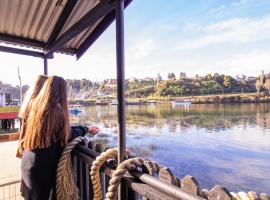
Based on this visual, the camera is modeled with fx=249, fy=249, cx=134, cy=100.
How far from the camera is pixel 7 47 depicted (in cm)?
301

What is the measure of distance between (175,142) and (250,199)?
33343 mm

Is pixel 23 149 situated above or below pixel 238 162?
above

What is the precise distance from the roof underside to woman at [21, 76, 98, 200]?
613 mm

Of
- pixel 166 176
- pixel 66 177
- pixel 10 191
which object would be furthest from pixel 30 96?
pixel 10 191

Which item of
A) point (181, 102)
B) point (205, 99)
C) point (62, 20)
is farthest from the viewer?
point (181, 102)

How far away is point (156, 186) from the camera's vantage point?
115cm

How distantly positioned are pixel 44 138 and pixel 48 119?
0.43ft

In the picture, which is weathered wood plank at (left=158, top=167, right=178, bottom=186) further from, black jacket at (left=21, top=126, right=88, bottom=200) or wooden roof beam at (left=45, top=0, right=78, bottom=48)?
wooden roof beam at (left=45, top=0, right=78, bottom=48)

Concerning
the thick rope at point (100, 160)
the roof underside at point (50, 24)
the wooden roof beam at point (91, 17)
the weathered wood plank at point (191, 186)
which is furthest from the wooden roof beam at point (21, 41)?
the weathered wood plank at point (191, 186)

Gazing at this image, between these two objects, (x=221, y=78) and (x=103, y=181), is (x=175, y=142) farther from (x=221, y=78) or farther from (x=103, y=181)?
(x=221, y=78)

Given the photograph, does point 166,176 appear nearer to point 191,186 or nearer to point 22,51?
point 191,186

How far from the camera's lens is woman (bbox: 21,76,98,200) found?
1.67 meters

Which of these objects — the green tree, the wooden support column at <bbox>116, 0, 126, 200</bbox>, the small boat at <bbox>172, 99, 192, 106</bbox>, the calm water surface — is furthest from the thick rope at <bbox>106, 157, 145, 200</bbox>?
the green tree

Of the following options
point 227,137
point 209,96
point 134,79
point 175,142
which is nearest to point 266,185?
point 175,142
